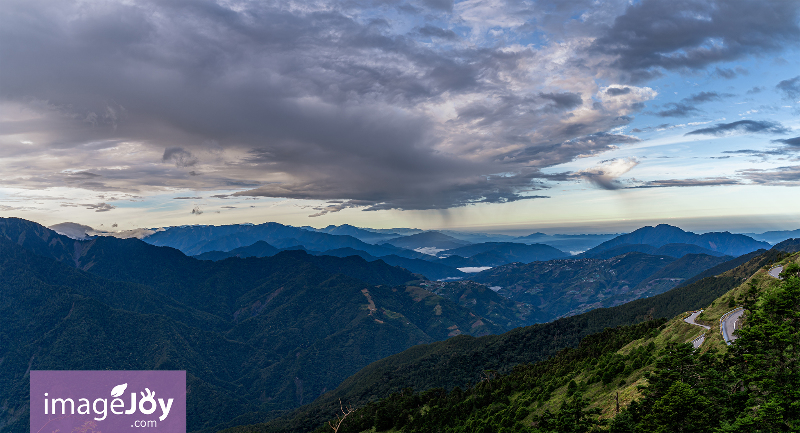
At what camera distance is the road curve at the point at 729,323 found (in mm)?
70000

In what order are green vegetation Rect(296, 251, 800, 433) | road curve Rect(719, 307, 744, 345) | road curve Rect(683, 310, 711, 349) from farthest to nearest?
road curve Rect(683, 310, 711, 349)
road curve Rect(719, 307, 744, 345)
green vegetation Rect(296, 251, 800, 433)

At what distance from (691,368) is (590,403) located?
1201 inches

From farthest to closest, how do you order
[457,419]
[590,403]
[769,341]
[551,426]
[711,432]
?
[457,419], [590,403], [551,426], [769,341], [711,432]

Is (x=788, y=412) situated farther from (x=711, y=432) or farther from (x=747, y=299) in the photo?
(x=747, y=299)

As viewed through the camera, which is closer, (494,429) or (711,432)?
(711,432)

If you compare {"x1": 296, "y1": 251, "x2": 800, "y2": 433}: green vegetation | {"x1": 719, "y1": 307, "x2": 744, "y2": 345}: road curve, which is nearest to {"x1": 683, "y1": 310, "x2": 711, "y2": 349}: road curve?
{"x1": 296, "y1": 251, "x2": 800, "y2": 433}: green vegetation

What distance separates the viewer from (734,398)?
4875 cm

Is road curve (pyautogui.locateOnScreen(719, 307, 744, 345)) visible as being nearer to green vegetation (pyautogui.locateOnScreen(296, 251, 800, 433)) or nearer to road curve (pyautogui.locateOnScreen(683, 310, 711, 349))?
green vegetation (pyautogui.locateOnScreen(296, 251, 800, 433))

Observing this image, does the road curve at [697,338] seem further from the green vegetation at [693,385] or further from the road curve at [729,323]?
the road curve at [729,323]

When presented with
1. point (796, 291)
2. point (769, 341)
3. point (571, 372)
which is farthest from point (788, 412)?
point (571, 372)

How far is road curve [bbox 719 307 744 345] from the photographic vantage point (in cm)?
7000

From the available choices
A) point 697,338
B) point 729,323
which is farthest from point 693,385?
point 729,323

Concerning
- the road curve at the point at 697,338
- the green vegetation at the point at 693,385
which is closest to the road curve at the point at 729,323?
the green vegetation at the point at 693,385

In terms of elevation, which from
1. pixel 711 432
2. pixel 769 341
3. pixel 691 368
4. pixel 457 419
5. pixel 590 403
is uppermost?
pixel 769 341
